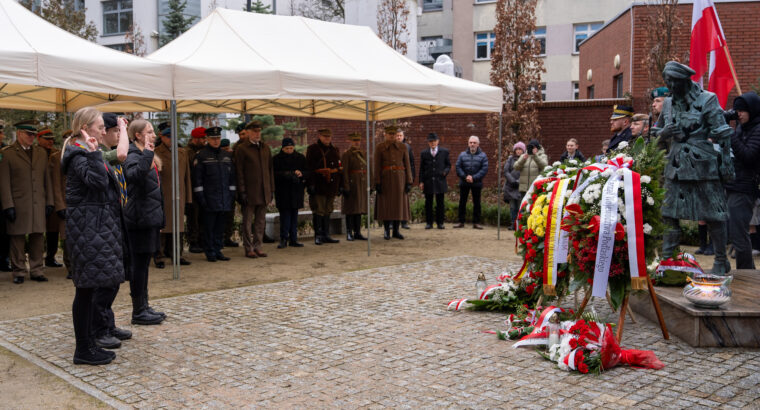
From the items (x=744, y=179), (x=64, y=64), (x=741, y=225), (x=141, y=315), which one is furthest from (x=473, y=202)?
(x=141, y=315)

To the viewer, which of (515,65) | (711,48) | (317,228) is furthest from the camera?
(515,65)

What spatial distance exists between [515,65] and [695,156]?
13428 mm

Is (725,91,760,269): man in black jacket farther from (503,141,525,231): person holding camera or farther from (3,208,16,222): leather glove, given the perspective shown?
(3,208,16,222): leather glove

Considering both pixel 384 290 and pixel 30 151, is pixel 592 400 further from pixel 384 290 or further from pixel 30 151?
pixel 30 151

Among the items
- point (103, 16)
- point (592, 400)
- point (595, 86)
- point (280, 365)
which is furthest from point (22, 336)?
point (103, 16)

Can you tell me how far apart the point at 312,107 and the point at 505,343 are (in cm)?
822

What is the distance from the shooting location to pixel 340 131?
2200cm

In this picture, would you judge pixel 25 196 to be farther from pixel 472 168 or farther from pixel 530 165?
pixel 530 165

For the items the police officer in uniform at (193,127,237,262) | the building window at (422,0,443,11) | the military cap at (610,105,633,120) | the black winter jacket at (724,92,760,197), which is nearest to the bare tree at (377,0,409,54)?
the police officer in uniform at (193,127,237,262)

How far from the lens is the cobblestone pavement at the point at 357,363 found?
432cm

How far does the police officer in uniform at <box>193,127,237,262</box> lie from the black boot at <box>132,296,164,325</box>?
371cm

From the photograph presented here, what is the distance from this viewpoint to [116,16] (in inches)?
1233

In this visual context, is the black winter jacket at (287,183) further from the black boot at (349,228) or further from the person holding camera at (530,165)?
the person holding camera at (530,165)

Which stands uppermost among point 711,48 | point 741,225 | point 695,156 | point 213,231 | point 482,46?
point 482,46
